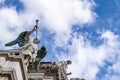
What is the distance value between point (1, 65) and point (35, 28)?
7337 mm

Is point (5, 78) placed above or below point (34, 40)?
below

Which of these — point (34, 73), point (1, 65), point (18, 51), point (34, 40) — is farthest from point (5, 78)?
point (34, 73)

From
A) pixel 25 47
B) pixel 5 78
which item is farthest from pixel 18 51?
pixel 5 78

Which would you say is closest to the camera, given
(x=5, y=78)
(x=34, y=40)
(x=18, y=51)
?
(x=5, y=78)

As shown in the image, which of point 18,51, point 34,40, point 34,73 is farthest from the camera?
point 34,73

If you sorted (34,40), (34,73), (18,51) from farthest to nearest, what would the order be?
(34,73)
(34,40)
(18,51)

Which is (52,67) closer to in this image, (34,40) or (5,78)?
(34,40)

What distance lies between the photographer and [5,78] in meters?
35.0

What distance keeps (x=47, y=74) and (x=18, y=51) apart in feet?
69.6

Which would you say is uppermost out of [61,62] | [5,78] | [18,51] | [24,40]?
[61,62]

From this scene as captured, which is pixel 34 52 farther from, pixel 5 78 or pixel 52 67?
pixel 52 67

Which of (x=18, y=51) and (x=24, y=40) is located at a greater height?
(x=24, y=40)

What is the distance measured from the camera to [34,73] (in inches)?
2302

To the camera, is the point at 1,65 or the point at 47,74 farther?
the point at 47,74
